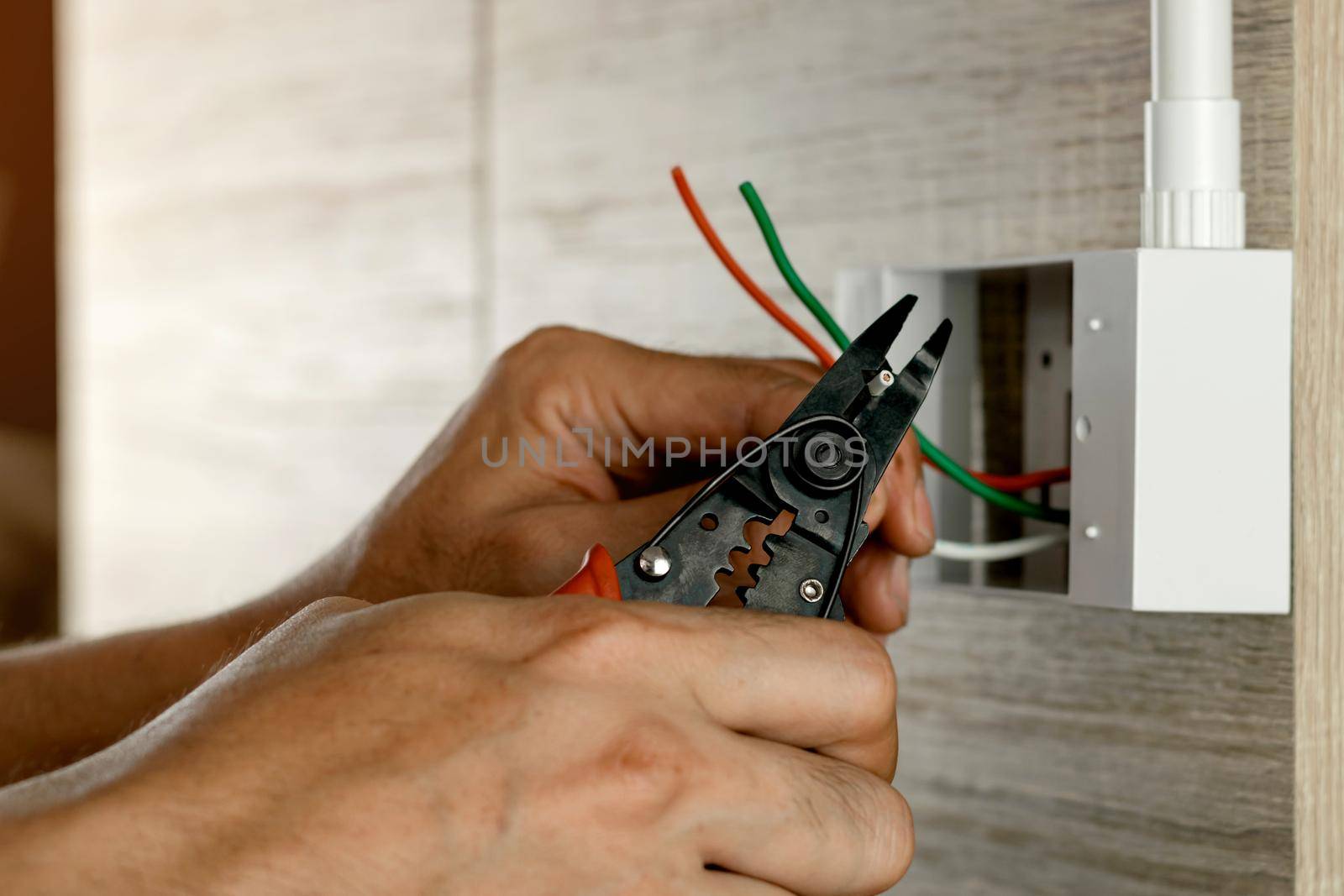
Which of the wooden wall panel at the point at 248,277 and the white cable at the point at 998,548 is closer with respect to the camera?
the white cable at the point at 998,548

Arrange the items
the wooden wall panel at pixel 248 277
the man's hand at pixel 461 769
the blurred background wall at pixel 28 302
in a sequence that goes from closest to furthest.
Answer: the man's hand at pixel 461 769 < the wooden wall panel at pixel 248 277 < the blurred background wall at pixel 28 302

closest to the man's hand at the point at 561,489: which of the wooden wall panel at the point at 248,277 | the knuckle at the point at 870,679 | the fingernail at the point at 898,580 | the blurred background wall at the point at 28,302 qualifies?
the fingernail at the point at 898,580

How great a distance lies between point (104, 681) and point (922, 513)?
40 cm

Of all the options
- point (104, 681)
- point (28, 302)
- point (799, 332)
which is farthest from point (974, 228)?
point (28, 302)

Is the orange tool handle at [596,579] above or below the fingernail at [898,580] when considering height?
above

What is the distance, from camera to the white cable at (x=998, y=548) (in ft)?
1.65

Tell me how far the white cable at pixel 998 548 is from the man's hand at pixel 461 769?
18 centimetres

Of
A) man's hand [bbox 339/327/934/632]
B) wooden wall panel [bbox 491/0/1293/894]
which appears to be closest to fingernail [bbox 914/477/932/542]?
man's hand [bbox 339/327/934/632]

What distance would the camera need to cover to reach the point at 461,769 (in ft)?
0.99

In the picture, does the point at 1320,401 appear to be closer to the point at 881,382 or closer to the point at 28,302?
the point at 881,382

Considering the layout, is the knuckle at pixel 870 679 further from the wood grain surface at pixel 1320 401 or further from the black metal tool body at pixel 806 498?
the wood grain surface at pixel 1320 401

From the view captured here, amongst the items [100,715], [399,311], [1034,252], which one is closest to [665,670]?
[1034,252]

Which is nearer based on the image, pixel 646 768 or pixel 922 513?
pixel 646 768

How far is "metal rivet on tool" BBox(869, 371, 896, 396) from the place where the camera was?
39 centimetres
